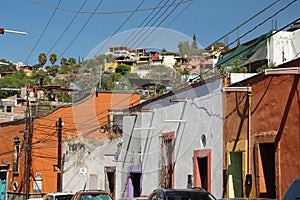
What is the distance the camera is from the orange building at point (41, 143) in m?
40.3

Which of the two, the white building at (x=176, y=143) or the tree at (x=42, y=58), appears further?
the tree at (x=42, y=58)

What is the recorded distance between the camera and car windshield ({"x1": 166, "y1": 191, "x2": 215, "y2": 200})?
13.8m

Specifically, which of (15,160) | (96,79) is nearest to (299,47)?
(96,79)

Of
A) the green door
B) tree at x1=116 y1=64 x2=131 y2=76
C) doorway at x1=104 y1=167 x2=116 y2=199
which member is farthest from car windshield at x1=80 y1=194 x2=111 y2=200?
the green door

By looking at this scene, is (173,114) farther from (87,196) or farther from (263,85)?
(263,85)

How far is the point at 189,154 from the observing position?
22984mm

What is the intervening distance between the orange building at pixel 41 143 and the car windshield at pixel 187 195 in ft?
80.9

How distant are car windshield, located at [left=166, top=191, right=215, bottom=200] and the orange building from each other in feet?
80.9

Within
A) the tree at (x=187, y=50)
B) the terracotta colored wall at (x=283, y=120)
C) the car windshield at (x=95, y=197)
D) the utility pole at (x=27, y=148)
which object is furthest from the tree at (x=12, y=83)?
the terracotta colored wall at (x=283, y=120)

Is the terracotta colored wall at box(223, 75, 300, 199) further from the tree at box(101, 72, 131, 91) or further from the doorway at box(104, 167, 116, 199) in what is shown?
the doorway at box(104, 167, 116, 199)

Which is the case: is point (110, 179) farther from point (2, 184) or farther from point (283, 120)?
point (2, 184)

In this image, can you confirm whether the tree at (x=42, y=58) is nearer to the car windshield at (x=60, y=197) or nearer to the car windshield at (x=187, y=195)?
the car windshield at (x=60, y=197)

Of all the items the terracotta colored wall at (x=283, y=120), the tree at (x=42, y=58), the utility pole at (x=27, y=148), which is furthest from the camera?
the tree at (x=42, y=58)

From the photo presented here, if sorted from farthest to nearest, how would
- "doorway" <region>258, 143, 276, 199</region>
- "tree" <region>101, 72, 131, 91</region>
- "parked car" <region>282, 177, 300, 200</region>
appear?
"tree" <region>101, 72, 131, 91</region> < "doorway" <region>258, 143, 276, 199</region> < "parked car" <region>282, 177, 300, 200</region>
